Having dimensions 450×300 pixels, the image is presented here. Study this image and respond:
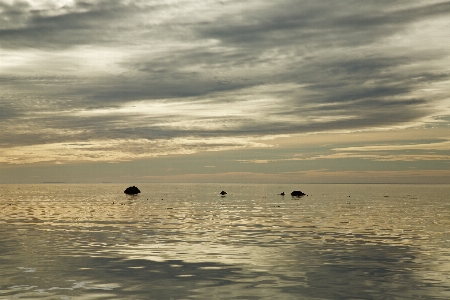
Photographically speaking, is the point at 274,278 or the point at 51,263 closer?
the point at 274,278

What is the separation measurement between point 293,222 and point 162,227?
15016mm

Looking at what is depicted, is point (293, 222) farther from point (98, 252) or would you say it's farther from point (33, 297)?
point (33, 297)

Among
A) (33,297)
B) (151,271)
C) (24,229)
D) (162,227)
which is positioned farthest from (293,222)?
(33,297)

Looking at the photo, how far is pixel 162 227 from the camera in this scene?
50.1 metres

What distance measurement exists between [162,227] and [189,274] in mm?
25282

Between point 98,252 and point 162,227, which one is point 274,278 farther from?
point 162,227

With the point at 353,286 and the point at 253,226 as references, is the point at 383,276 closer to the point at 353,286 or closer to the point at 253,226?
the point at 353,286

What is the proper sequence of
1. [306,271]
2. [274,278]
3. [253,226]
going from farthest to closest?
1. [253,226]
2. [306,271]
3. [274,278]

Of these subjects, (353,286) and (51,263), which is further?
(51,263)

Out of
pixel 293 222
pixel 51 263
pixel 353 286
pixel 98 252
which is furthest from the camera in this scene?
pixel 293 222

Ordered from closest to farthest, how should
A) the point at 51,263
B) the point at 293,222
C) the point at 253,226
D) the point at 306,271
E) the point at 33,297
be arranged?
the point at 33,297
the point at 306,271
the point at 51,263
the point at 253,226
the point at 293,222

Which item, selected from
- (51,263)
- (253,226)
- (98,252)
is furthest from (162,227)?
(51,263)

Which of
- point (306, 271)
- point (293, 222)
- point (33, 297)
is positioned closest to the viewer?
point (33, 297)

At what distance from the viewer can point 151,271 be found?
85.4 ft
